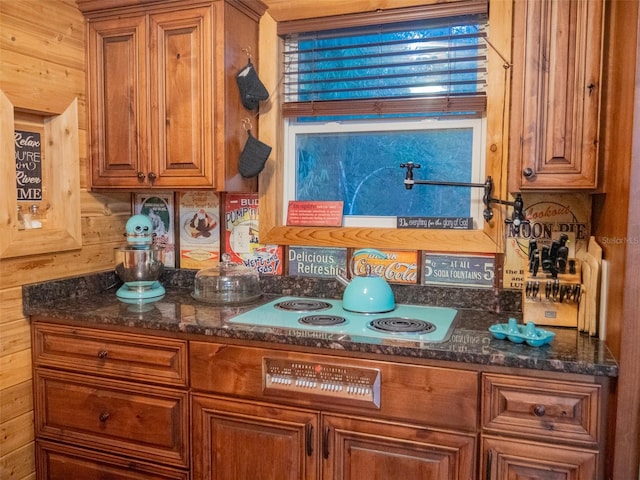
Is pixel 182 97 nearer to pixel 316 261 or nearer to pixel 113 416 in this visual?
pixel 316 261

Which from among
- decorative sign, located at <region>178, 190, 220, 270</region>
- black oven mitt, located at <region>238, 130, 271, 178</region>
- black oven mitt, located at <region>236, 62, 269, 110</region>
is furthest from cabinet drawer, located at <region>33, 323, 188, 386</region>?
black oven mitt, located at <region>236, 62, 269, 110</region>

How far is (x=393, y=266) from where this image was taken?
2303mm

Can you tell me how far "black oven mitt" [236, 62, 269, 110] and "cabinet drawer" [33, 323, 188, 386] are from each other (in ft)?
3.45

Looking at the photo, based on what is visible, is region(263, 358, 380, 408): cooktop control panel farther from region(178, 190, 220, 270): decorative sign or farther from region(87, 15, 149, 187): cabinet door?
region(87, 15, 149, 187): cabinet door

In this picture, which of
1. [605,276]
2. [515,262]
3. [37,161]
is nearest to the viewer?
[605,276]

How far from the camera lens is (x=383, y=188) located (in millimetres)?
2398

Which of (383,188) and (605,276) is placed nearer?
(605,276)

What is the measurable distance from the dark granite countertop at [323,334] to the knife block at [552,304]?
4 cm

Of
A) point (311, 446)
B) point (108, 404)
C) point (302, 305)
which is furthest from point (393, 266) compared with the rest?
point (108, 404)

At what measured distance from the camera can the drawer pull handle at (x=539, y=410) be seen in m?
1.54

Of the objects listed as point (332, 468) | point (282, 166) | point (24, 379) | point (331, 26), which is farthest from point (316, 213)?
point (24, 379)

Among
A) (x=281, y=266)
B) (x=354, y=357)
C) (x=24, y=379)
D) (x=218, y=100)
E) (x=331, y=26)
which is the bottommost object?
(x=24, y=379)

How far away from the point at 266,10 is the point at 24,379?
6.09ft

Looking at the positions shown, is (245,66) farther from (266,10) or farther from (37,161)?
(37,161)
